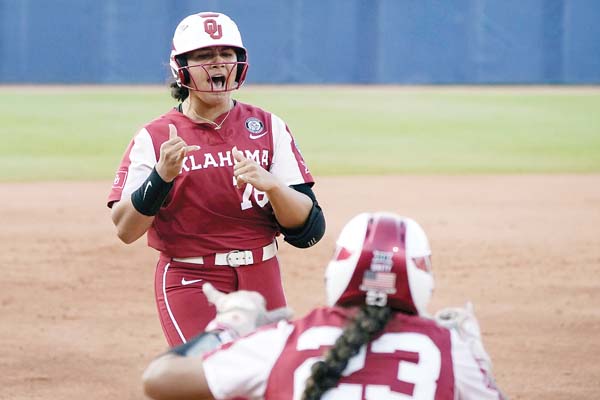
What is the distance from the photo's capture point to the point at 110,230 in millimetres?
9727

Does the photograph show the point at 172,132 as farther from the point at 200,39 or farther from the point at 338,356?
the point at 338,356

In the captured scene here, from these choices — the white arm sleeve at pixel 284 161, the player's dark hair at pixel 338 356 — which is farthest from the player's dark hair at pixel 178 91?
the player's dark hair at pixel 338 356

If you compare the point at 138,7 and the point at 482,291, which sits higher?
the point at 138,7

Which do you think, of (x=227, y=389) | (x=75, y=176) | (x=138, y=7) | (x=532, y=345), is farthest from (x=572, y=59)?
(x=227, y=389)

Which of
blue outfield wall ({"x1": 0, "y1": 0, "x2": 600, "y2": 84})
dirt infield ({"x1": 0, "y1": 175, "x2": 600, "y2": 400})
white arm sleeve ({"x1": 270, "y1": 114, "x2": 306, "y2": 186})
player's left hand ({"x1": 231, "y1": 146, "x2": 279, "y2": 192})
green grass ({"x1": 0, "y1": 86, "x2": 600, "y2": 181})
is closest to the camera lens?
player's left hand ({"x1": 231, "y1": 146, "x2": 279, "y2": 192})

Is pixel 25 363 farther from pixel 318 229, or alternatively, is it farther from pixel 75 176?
pixel 75 176

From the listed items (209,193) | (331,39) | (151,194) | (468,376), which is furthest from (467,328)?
(331,39)

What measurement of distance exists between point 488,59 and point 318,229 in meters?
22.8

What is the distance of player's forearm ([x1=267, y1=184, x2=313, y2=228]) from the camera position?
12.5ft

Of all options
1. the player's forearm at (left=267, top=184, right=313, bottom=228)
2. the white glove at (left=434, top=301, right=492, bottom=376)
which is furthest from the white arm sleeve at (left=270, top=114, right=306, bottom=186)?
the white glove at (left=434, top=301, right=492, bottom=376)

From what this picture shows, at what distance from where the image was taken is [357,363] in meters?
2.38

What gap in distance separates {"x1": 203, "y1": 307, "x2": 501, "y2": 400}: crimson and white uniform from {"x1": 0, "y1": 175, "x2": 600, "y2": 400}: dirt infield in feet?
10.3

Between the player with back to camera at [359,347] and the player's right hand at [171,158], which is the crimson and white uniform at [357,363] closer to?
the player with back to camera at [359,347]

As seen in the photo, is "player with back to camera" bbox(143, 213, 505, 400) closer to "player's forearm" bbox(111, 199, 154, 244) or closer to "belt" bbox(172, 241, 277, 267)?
"player's forearm" bbox(111, 199, 154, 244)
